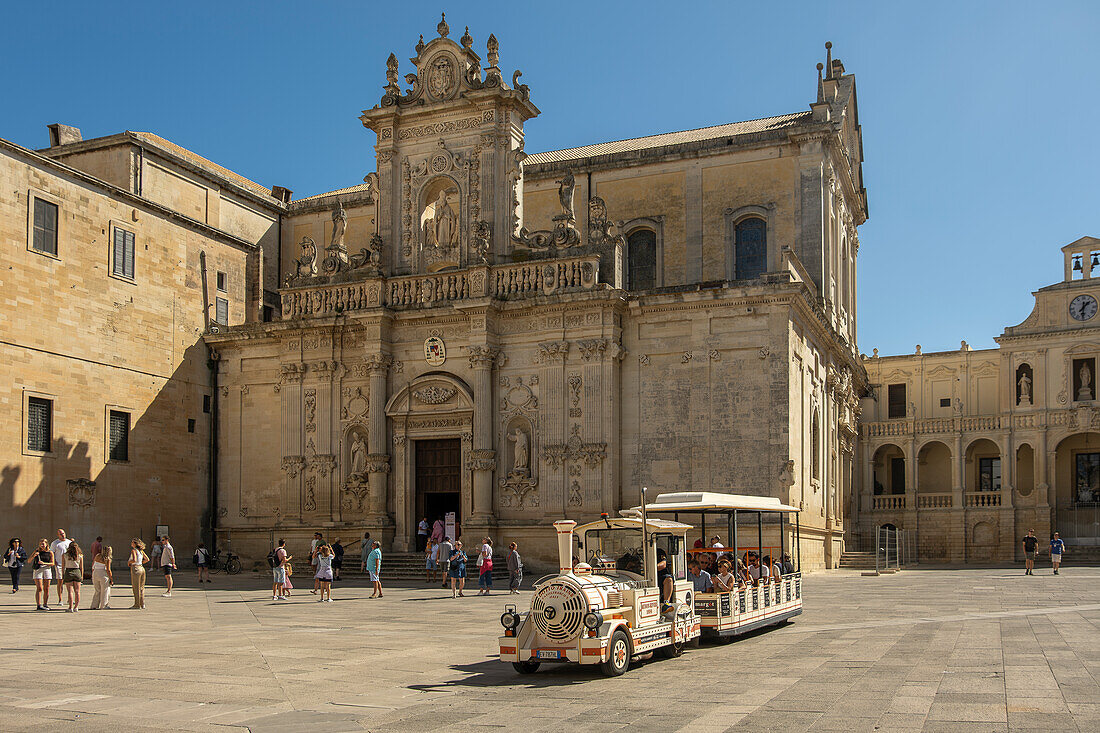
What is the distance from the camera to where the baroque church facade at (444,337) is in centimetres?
3391

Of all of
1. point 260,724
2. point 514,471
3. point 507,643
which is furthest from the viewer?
point 514,471

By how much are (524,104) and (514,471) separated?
507 inches

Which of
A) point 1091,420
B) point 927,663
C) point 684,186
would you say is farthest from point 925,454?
point 927,663

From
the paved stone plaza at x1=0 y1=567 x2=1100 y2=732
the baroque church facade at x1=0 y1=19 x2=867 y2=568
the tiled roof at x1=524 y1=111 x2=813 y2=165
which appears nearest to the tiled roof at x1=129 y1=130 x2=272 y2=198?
the baroque church facade at x1=0 y1=19 x2=867 y2=568

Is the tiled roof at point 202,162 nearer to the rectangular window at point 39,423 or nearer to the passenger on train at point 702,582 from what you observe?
the rectangular window at point 39,423

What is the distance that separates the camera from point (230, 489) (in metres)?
40.5

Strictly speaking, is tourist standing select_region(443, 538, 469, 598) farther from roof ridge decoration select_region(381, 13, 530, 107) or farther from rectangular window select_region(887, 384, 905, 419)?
rectangular window select_region(887, 384, 905, 419)

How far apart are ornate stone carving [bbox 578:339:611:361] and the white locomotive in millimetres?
17149

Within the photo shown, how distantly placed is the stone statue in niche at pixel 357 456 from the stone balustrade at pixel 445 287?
458 cm

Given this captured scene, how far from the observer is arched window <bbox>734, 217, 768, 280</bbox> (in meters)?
40.5

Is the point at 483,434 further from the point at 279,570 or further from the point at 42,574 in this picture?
the point at 42,574

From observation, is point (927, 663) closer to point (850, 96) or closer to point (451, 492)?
point (451, 492)

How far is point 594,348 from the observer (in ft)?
114

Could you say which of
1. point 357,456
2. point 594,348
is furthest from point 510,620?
point 357,456
